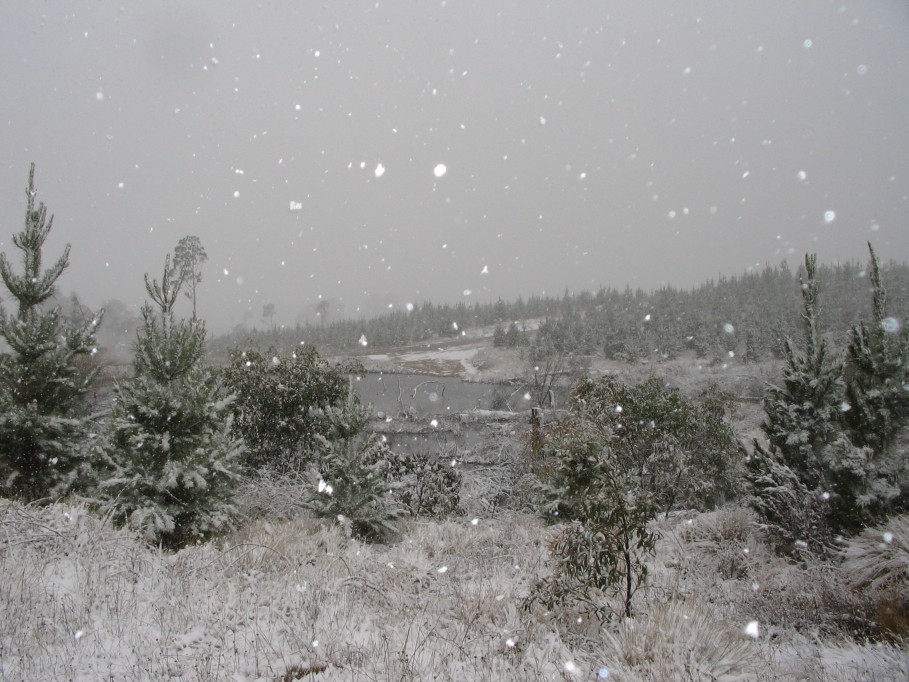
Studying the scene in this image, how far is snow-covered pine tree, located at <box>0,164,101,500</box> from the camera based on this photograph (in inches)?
357

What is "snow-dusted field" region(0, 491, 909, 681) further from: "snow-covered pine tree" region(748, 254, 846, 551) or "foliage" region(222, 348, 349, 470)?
"foliage" region(222, 348, 349, 470)

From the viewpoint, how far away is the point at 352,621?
14.4ft

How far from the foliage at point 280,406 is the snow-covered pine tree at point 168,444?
658 centimetres

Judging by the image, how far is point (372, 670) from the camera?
3551mm

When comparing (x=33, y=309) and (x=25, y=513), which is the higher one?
(x=33, y=309)

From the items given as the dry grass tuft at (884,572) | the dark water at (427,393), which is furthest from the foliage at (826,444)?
the dark water at (427,393)

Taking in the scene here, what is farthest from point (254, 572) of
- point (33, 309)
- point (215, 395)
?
point (33, 309)

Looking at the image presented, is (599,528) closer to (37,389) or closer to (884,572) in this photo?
(884,572)

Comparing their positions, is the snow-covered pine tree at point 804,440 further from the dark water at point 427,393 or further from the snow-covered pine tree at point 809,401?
the dark water at point 427,393

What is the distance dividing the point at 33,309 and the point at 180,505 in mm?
6584

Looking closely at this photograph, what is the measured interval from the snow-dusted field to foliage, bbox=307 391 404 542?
7.27ft

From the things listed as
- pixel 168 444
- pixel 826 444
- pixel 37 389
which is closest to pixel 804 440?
pixel 826 444

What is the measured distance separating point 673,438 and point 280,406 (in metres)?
12.3

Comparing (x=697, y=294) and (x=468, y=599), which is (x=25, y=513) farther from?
(x=697, y=294)
